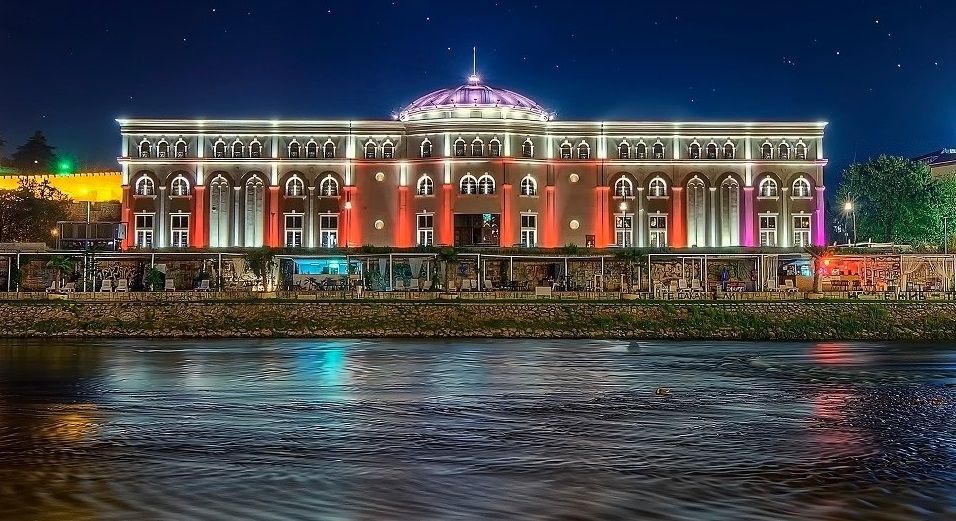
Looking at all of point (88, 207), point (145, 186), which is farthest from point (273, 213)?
point (88, 207)

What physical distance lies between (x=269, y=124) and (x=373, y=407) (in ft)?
188

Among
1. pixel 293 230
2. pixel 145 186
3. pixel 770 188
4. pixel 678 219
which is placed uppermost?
pixel 145 186

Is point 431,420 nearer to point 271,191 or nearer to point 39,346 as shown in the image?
point 39,346

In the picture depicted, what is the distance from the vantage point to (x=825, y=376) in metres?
29.4

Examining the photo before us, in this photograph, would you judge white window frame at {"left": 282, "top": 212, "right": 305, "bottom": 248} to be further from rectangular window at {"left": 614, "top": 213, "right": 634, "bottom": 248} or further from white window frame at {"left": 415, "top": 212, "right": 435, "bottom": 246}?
rectangular window at {"left": 614, "top": 213, "right": 634, "bottom": 248}

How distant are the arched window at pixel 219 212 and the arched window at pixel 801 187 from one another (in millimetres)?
42655

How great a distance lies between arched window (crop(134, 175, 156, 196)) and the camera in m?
76.8

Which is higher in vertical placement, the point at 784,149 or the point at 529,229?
the point at 784,149

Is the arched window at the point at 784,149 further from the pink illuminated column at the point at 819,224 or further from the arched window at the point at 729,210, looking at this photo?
the arched window at the point at 729,210

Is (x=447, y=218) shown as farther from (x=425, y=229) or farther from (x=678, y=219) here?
(x=678, y=219)

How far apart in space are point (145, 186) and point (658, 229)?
128 ft

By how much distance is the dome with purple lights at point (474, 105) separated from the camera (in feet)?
249

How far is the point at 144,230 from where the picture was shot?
76.4 metres

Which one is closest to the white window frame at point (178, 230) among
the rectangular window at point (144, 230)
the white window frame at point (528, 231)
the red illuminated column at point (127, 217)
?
the rectangular window at point (144, 230)
